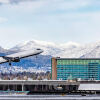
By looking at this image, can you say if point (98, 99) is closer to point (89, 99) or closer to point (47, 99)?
point (89, 99)

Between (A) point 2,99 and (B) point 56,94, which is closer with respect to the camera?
(A) point 2,99

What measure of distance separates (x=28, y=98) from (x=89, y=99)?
20315 mm

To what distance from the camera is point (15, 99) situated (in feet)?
554

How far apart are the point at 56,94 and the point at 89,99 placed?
91.1ft

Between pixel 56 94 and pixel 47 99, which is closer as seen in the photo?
pixel 47 99

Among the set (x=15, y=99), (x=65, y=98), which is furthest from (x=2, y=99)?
(x=65, y=98)

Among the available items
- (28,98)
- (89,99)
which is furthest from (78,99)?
(28,98)

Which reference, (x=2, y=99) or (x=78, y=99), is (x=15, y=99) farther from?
(x=78, y=99)

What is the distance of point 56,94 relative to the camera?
190000 millimetres

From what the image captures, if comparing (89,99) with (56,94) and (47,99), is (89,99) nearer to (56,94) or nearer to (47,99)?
(47,99)

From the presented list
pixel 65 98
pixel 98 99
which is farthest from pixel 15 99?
pixel 98 99

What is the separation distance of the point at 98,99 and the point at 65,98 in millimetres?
10854

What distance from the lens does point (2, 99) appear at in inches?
6604

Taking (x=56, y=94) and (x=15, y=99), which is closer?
(x=15, y=99)
